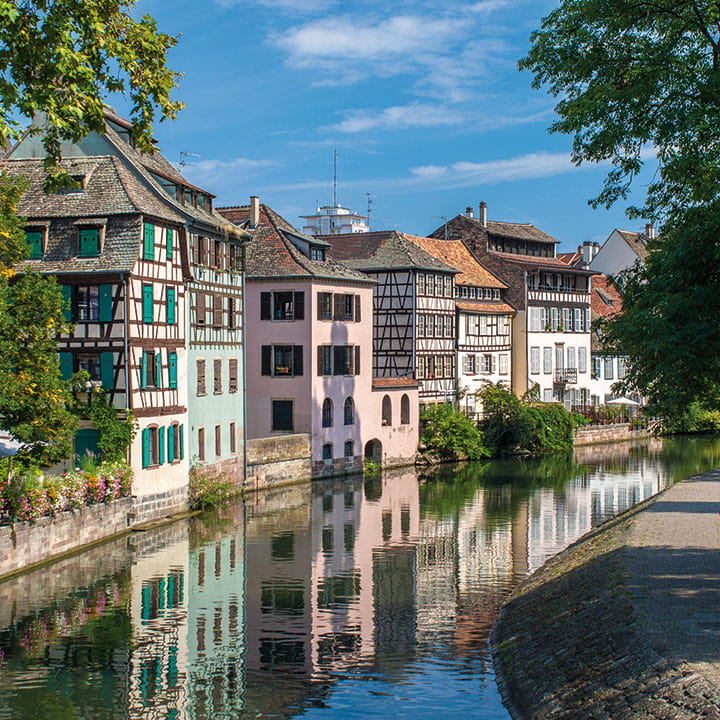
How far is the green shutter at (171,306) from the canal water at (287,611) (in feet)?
21.9

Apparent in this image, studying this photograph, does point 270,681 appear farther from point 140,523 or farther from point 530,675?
point 140,523

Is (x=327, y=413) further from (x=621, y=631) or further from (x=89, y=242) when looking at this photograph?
(x=621, y=631)

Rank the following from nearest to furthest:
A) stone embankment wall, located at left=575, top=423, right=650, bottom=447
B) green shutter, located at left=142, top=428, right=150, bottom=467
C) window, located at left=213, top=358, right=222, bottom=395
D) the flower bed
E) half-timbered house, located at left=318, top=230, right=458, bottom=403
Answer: the flower bed
green shutter, located at left=142, top=428, right=150, bottom=467
window, located at left=213, top=358, right=222, bottom=395
half-timbered house, located at left=318, top=230, right=458, bottom=403
stone embankment wall, located at left=575, top=423, right=650, bottom=447

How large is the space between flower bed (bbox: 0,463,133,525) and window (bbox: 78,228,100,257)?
6558 millimetres

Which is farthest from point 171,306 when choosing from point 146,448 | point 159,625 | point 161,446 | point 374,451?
point 374,451

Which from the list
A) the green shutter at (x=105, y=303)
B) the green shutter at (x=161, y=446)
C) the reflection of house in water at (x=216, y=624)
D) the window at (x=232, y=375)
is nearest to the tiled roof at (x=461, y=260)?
the window at (x=232, y=375)

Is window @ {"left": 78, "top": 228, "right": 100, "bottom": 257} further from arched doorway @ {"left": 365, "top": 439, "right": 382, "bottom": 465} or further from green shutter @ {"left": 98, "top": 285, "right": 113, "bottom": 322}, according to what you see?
arched doorway @ {"left": 365, "top": 439, "right": 382, "bottom": 465}

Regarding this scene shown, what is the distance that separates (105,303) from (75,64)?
21643 millimetres

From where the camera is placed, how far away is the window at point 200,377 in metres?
39.4

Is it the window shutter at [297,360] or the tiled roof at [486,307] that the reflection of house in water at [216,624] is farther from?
the tiled roof at [486,307]

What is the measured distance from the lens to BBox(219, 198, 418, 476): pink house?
157 feet

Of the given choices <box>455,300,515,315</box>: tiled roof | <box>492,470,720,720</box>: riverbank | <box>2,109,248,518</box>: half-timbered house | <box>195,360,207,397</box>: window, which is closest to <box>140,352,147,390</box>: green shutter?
<box>2,109,248,518</box>: half-timbered house

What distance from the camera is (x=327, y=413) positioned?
49062mm

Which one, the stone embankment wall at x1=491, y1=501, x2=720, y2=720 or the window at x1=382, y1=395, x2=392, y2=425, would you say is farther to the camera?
the window at x1=382, y1=395, x2=392, y2=425
